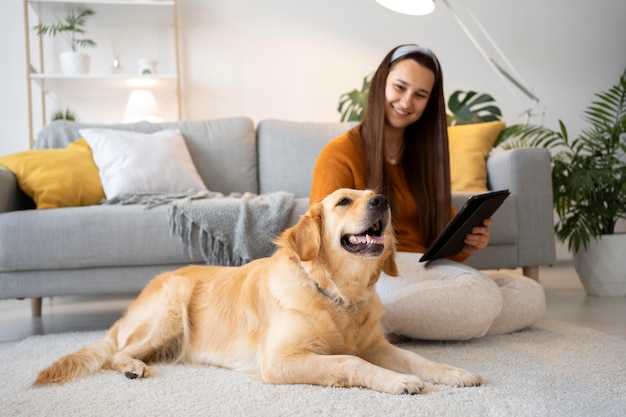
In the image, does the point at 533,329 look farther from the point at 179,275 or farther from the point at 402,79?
the point at 179,275

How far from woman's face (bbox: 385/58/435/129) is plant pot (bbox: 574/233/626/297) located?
5.07ft

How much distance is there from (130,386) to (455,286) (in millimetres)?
1052

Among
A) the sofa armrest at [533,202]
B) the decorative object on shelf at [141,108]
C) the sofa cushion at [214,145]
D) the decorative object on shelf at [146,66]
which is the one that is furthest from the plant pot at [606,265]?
the decorative object on shelf at [146,66]

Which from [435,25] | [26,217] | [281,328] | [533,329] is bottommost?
[533,329]

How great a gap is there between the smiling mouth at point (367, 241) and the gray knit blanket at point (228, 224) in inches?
42.8

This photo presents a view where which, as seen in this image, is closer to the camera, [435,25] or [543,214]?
[543,214]

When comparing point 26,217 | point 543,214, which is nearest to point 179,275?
point 26,217

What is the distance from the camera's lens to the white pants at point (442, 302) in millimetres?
1992

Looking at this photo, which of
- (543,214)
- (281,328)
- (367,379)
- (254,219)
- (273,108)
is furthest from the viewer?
(273,108)

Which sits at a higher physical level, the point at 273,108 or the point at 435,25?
the point at 435,25

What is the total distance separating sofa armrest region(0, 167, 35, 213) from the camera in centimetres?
267

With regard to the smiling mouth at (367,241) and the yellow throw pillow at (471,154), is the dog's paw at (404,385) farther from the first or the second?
the yellow throw pillow at (471,154)

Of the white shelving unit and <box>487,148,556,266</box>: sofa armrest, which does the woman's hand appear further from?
the white shelving unit

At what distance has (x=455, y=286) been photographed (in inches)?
79.7
